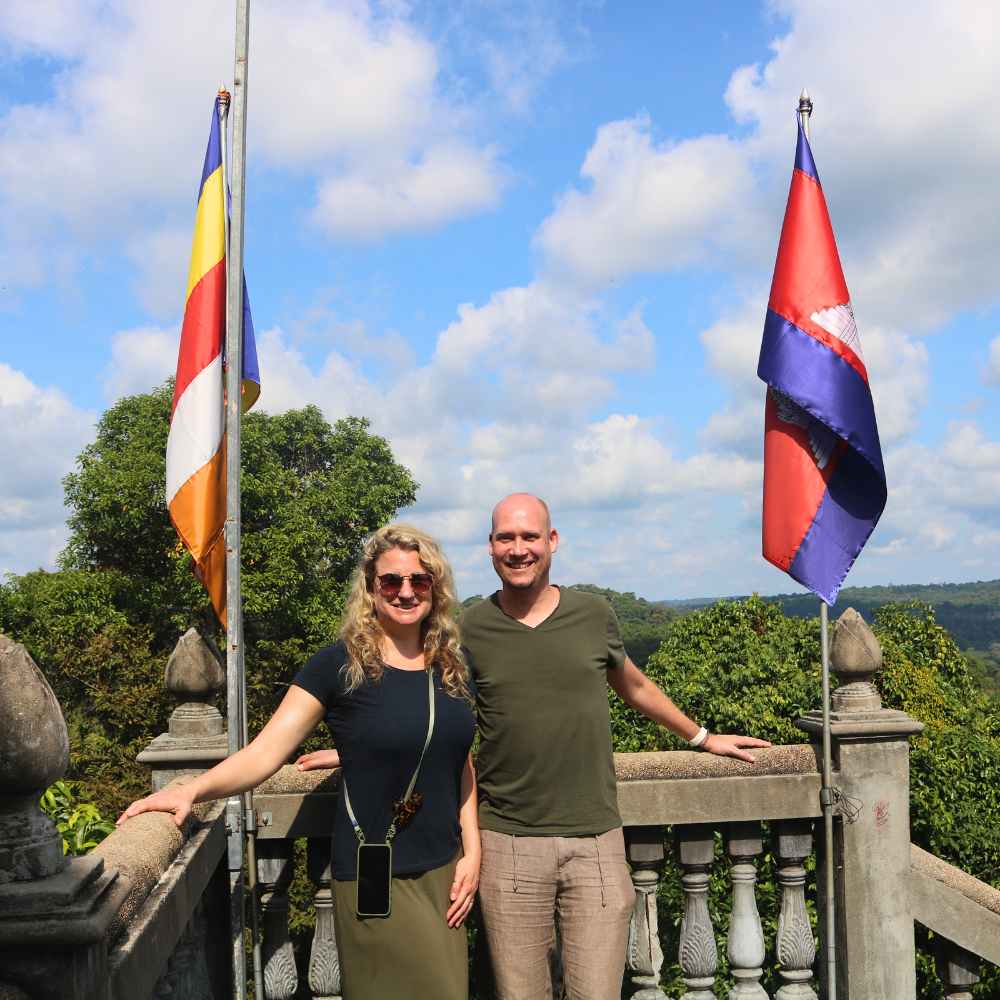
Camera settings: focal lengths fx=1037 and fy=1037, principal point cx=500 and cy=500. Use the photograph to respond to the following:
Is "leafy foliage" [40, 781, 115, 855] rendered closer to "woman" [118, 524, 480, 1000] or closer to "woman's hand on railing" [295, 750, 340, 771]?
"woman's hand on railing" [295, 750, 340, 771]

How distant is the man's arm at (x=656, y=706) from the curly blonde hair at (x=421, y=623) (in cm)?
77

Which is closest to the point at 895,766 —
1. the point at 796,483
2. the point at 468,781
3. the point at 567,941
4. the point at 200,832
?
the point at 796,483

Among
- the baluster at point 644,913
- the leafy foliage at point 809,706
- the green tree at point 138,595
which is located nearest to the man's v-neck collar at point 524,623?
the baluster at point 644,913

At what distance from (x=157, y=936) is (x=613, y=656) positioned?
1.80m

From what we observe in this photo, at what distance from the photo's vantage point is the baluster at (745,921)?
4398mm

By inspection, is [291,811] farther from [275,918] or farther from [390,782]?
[390,782]

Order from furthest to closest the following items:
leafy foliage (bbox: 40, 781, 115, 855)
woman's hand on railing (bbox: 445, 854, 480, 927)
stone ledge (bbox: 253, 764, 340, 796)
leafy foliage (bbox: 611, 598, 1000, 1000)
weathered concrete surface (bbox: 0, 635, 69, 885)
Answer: leafy foliage (bbox: 611, 598, 1000, 1000)
leafy foliage (bbox: 40, 781, 115, 855)
stone ledge (bbox: 253, 764, 340, 796)
woman's hand on railing (bbox: 445, 854, 480, 927)
weathered concrete surface (bbox: 0, 635, 69, 885)

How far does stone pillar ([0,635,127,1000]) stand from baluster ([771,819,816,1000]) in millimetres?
3095

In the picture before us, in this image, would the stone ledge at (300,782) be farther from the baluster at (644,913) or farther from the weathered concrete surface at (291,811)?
the baluster at (644,913)

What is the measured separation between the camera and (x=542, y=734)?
11.9 ft

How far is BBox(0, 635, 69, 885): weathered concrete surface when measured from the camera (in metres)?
2.17

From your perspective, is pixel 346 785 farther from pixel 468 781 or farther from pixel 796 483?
pixel 796 483

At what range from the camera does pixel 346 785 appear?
10.8ft

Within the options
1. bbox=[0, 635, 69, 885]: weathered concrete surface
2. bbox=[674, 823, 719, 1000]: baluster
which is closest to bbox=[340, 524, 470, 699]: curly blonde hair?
bbox=[0, 635, 69, 885]: weathered concrete surface
